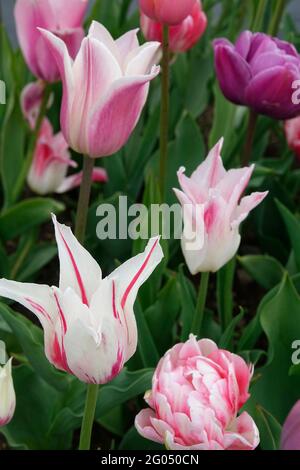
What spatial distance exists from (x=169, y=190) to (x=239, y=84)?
1.14 ft

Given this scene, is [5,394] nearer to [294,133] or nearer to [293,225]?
[293,225]

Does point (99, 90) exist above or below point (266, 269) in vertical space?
above

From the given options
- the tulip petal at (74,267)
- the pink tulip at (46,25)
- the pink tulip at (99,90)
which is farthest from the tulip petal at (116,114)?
the pink tulip at (46,25)

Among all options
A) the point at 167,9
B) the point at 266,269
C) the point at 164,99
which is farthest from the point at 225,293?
the point at 167,9

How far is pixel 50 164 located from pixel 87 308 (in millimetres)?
683

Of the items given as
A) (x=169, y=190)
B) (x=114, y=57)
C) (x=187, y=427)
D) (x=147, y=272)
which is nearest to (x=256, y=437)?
(x=187, y=427)

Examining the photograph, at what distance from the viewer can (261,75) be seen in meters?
0.94

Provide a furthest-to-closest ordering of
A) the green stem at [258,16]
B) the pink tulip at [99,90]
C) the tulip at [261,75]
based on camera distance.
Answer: the green stem at [258,16]
the tulip at [261,75]
the pink tulip at [99,90]

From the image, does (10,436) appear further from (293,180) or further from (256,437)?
(293,180)

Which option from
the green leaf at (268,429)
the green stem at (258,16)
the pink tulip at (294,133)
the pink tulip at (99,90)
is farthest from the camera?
the pink tulip at (294,133)

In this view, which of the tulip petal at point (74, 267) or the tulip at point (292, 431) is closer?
the tulip petal at point (74, 267)

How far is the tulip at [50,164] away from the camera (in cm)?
128

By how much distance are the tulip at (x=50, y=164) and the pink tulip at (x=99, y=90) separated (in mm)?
514

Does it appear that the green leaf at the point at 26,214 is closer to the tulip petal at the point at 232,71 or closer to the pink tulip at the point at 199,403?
the tulip petal at the point at 232,71
